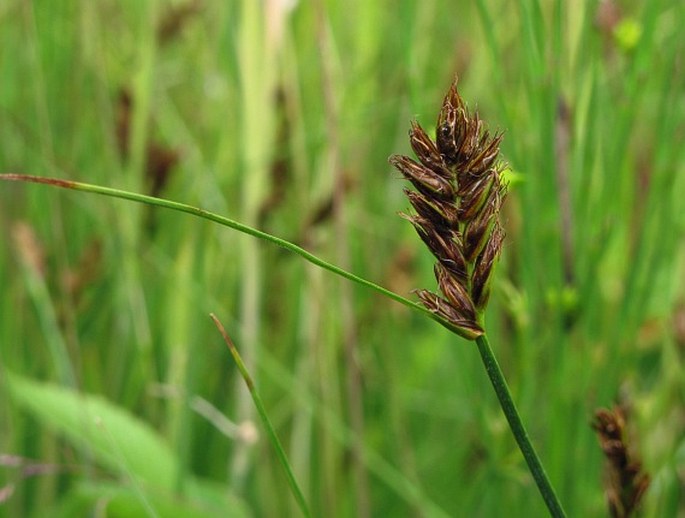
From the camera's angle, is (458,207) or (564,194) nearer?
(458,207)

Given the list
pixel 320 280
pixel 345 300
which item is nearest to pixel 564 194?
pixel 345 300

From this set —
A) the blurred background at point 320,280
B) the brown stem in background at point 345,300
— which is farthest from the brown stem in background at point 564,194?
the brown stem in background at point 345,300

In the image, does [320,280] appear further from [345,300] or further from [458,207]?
[458,207]

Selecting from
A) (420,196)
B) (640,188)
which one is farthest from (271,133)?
(420,196)

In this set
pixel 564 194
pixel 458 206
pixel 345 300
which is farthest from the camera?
pixel 345 300

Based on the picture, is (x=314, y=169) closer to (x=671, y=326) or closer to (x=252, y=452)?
(x=252, y=452)

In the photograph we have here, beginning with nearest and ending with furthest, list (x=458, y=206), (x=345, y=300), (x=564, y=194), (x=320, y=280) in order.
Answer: (x=458, y=206) → (x=564, y=194) → (x=345, y=300) → (x=320, y=280)
